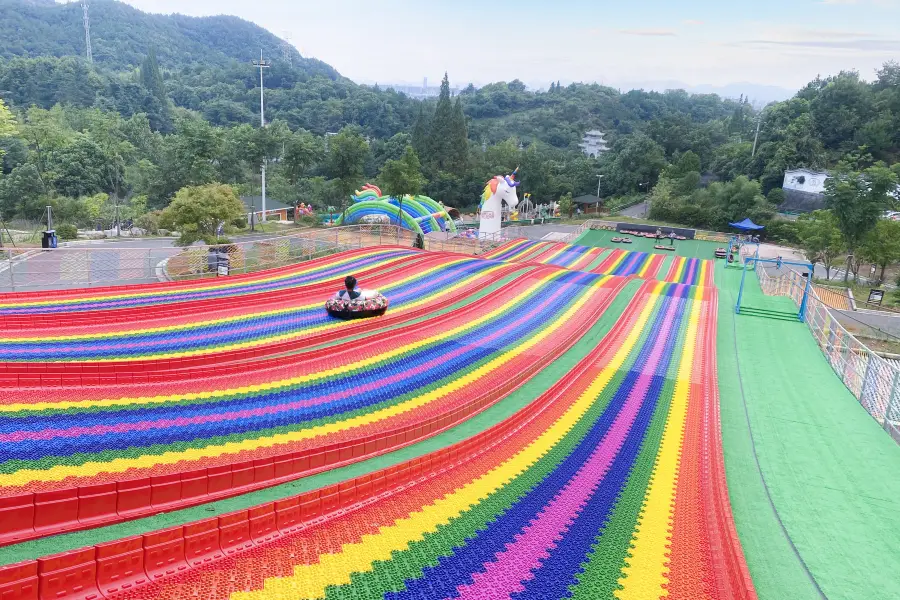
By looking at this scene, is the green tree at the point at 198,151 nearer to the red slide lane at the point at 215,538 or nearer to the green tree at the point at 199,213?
the green tree at the point at 199,213

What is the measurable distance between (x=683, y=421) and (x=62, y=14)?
232 metres

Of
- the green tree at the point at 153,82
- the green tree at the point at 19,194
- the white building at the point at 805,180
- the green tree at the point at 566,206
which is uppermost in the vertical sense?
the green tree at the point at 153,82

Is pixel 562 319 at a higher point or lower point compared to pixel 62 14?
lower

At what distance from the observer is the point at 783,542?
5926 mm

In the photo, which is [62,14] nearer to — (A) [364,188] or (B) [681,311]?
(A) [364,188]

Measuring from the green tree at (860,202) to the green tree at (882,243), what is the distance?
1.00 ft

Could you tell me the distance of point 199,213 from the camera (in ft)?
65.7

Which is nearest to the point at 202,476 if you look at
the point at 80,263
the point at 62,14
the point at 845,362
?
the point at 845,362

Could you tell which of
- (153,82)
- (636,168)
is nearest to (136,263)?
(636,168)

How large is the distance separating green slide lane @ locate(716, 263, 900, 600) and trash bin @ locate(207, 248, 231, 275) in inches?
510

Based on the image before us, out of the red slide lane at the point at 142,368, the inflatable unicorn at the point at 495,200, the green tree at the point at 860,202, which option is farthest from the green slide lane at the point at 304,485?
the green tree at the point at 860,202

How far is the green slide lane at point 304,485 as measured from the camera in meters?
4.50

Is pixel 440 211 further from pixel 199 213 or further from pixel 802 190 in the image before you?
pixel 802 190

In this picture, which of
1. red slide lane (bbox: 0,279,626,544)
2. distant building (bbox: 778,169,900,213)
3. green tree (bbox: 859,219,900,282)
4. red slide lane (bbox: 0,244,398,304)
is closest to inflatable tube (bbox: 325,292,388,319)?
red slide lane (bbox: 0,244,398,304)
